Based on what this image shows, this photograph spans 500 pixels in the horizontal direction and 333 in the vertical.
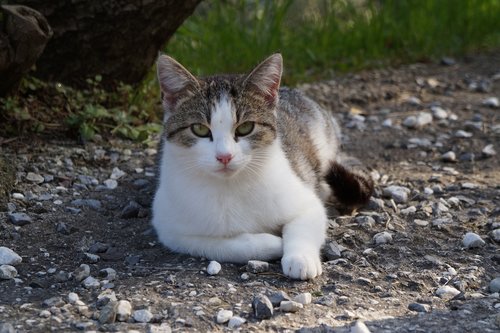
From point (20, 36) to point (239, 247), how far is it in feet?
6.29

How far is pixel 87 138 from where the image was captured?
5.22 meters

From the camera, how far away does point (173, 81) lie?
388 centimetres

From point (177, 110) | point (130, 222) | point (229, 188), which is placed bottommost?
point (130, 222)

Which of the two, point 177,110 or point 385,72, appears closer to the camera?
point 177,110

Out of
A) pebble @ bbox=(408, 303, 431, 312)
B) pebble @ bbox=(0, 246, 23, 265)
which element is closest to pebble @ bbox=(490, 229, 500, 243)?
pebble @ bbox=(408, 303, 431, 312)

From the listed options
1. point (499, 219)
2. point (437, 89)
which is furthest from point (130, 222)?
point (437, 89)

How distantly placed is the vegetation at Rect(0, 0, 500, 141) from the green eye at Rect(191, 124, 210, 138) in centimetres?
167

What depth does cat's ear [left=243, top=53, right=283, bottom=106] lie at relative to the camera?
3871mm

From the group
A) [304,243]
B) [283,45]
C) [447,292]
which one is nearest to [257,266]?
[304,243]

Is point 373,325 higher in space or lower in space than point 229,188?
lower

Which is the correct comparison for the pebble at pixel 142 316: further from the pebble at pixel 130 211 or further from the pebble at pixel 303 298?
the pebble at pixel 130 211

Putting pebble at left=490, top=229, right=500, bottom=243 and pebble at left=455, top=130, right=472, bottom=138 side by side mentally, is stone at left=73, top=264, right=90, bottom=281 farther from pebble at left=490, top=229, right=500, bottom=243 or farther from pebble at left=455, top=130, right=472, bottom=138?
pebble at left=455, top=130, right=472, bottom=138

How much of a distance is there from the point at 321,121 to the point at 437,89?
2.34 metres

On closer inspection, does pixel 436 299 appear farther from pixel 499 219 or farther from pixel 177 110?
pixel 177 110
